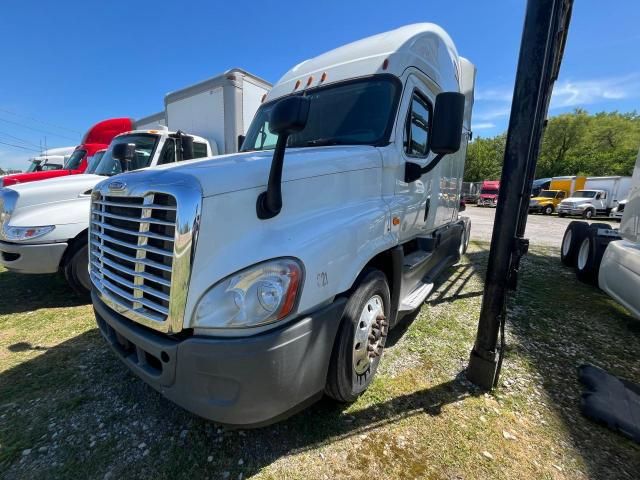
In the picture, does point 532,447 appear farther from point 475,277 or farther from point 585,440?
point 475,277

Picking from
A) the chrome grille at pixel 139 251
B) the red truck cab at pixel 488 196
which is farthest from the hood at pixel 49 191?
the red truck cab at pixel 488 196

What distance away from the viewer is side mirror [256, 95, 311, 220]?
63.8 inches

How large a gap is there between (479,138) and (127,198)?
7133 centimetres

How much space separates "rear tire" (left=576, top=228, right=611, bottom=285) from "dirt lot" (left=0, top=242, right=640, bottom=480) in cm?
235

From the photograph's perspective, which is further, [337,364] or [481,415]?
[481,415]

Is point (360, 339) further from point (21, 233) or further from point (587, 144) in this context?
point (587, 144)

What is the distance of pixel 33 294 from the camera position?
483cm

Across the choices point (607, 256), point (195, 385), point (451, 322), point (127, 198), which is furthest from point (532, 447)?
point (607, 256)

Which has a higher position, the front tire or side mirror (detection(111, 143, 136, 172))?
side mirror (detection(111, 143, 136, 172))

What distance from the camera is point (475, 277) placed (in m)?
6.11

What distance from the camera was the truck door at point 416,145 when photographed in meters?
3.00

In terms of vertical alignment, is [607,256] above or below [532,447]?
above

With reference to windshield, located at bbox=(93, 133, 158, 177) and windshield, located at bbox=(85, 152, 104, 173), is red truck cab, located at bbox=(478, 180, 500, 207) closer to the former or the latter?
windshield, located at bbox=(93, 133, 158, 177)

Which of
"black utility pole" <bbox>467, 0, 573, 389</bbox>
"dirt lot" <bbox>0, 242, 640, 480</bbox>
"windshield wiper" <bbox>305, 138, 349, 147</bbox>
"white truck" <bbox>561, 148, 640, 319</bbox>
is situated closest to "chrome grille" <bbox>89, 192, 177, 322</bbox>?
"dirt lot" <bbox>0, 242, 640, 480</bbox>
